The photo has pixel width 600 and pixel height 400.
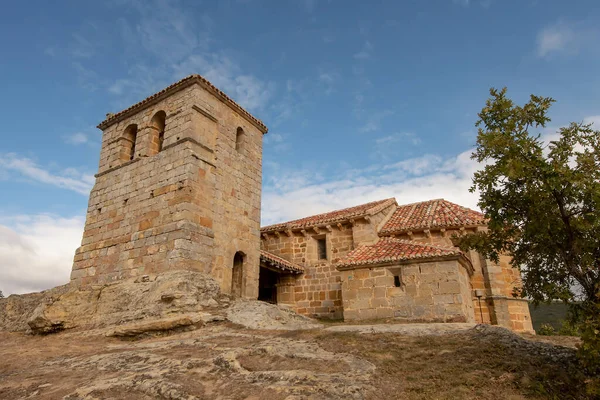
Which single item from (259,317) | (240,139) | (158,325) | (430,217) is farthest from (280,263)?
(158,325)

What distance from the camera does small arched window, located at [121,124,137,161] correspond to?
1309cm

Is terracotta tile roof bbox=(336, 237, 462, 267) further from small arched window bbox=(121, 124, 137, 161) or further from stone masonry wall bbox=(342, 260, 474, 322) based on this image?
small arched window bbox=(121, 124, 137, 161)

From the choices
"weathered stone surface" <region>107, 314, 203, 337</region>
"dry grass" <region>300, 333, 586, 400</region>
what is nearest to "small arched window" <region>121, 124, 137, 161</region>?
"weathered stone surface" <region>107, 314, 203, 337</region>

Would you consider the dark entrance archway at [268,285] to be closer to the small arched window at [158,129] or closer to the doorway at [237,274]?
the doorway at [237,274]

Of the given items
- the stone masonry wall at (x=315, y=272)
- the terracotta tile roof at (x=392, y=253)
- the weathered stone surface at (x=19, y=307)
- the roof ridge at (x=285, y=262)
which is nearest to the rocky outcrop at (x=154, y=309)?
the weathered stone surface at (x=19, y=307)

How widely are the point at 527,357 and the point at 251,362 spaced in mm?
3478

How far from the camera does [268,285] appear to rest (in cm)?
1680

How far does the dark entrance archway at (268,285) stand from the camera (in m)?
16.6

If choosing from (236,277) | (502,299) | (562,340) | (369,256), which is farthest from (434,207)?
(562,340)

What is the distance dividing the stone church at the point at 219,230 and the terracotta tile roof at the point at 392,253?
0.04m

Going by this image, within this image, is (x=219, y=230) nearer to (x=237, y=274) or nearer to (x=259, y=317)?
(x=237, y=274)

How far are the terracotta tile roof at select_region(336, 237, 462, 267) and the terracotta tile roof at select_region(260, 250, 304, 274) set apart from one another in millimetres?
3249

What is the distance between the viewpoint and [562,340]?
608 cm

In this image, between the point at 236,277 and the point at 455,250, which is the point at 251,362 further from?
the point at 455,250
